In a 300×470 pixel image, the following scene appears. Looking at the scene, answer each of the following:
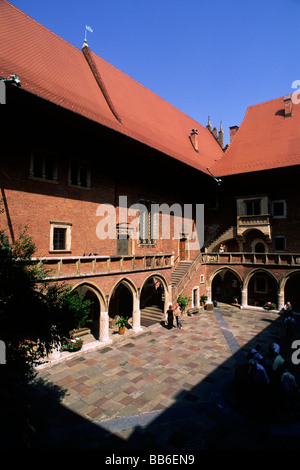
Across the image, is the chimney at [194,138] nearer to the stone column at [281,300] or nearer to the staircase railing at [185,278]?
the staircase railing at [185,278]

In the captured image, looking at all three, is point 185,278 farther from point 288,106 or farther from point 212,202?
point 288,106

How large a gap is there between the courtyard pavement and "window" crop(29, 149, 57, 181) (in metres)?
8.93

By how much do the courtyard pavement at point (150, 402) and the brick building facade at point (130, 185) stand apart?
2900 mm

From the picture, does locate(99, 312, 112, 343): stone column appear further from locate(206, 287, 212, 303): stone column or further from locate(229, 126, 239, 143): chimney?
locate(229, 126, 239, 143): chimney

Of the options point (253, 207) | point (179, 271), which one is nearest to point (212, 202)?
point (253, 207)

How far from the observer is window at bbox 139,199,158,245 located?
19516 millimetres

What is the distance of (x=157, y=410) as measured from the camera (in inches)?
312

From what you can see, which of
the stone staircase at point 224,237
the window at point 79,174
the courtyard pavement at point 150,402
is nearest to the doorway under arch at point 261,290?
the stone staircase at point 224,237

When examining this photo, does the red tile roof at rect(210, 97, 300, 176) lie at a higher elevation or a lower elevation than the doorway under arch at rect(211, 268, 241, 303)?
higher

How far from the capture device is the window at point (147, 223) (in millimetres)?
19516

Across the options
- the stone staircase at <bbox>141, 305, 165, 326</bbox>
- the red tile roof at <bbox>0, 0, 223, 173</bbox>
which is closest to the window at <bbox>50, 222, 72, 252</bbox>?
the red tile roof at <bbox>0, 0, 223, 173</bbox>

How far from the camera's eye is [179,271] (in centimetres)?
2142

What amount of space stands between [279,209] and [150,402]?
19934mm
